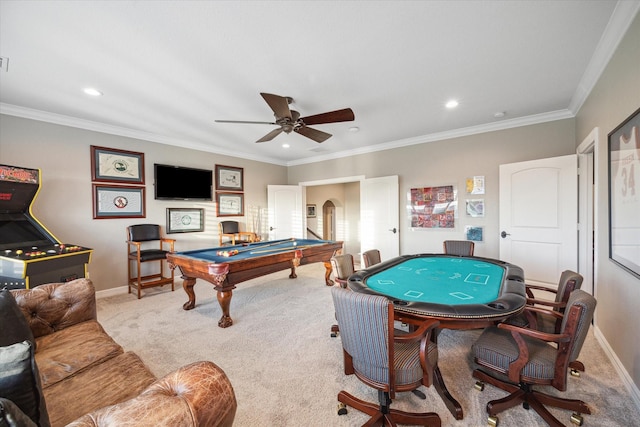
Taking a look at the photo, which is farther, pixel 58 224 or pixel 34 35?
pixel 58 224

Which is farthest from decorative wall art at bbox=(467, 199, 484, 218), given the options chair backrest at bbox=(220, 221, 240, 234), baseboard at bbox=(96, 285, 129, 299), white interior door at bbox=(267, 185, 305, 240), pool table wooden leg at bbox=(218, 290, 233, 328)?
baseboard at bbox=(96, 285, 129, 299)

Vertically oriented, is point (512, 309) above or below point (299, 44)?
below

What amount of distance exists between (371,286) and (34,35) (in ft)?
10.6

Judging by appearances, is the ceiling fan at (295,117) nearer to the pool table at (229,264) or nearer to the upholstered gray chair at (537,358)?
the pool table at (229,264)

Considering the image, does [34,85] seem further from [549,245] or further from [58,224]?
[549,245]

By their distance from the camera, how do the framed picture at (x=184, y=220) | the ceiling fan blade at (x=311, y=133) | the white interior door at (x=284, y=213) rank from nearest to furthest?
the ceiling fan blade at (x=311, y=133) → the framed picture at (x=184, y=220) → the white interior door at (x=284, y=213)

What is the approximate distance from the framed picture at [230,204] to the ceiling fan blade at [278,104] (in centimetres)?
317

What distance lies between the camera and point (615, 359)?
2.09m

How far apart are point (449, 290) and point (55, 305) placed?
9.03ft

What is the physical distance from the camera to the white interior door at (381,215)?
4957 mm

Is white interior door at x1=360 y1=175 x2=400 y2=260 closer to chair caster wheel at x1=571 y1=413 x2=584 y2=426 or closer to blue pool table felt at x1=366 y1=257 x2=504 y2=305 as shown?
blue pool table felt at x1=366 y1=257 x2=504 y2=305

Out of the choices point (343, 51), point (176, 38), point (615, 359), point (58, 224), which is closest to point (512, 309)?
point (615, 359)

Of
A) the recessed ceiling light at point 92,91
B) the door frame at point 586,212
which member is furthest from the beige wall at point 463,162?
the recessed ceiling light at point 92,91

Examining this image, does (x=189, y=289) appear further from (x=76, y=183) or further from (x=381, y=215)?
(x=381, y=215)
